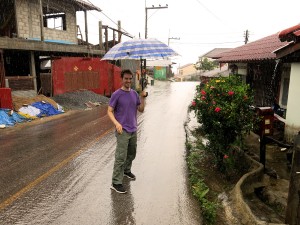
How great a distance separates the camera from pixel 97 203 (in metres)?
4.40

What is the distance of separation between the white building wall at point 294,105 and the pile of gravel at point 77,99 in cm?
1192

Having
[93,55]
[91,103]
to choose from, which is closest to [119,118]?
[91,103]

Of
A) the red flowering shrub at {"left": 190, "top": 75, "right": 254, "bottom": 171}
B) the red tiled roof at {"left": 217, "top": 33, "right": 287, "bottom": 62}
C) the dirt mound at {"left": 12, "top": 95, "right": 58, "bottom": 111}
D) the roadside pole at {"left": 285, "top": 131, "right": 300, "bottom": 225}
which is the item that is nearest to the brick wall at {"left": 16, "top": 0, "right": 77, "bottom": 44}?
the dirt mound at {"left": 12, "top": 95, "right": 58, "bottom": 111}

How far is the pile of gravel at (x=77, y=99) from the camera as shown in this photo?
16147 mm

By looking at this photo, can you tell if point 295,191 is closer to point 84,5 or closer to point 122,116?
point 122,116

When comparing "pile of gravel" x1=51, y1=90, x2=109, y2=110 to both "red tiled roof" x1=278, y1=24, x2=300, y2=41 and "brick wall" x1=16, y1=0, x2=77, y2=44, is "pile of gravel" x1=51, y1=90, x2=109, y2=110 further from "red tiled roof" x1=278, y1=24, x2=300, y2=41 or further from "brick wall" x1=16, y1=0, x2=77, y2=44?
"red tiled roof" x1=278, y1=24, x2=300, y2=41

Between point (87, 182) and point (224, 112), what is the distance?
9.92 ft

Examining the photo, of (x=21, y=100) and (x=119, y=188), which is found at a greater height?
(x=21, y=100)

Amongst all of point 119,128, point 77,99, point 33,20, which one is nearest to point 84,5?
point 33,20

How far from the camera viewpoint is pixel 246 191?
5.04 m

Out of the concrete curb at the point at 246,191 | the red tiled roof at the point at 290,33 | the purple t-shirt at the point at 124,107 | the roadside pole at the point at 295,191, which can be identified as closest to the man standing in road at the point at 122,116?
the purple t-shirt at the point at 124,107

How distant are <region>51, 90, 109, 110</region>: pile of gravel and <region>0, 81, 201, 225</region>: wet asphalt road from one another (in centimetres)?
667

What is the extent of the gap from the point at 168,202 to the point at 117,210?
0.87 metres

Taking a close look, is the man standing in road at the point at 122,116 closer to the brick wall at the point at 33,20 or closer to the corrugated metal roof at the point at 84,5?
the brick wall at the point at 33,20
